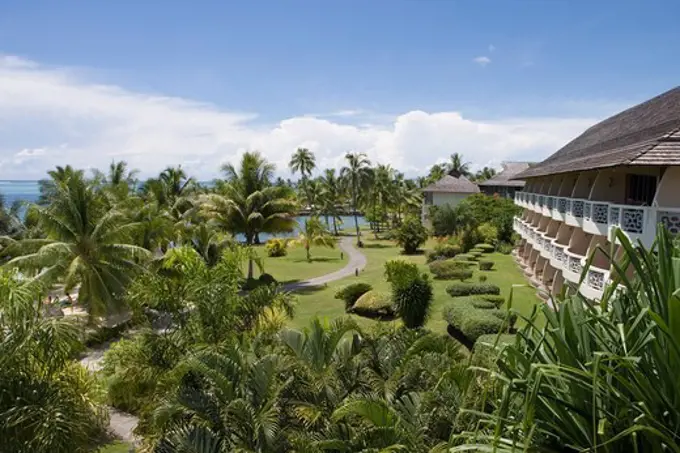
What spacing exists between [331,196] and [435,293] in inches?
1852

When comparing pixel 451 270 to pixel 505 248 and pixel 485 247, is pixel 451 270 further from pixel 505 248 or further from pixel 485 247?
pixel 505 248

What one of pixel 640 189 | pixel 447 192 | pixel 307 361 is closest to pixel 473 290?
pixel 640 189

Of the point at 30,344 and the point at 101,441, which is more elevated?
the point at 30,344

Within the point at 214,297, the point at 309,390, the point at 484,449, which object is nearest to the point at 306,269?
the point at 214,297

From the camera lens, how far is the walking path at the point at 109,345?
13.6 metres

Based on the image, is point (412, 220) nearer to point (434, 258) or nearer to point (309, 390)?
point (434, 258)

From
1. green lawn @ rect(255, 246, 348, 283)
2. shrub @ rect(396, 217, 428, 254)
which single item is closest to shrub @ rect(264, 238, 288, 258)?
green lawn @ rect(255, 246, 348, 283)

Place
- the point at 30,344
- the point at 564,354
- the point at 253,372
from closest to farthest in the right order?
the point at 564,354, the point at 30,344, the point at 253,372

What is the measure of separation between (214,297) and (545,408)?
1081 cm

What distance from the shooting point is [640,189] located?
19.1 metres

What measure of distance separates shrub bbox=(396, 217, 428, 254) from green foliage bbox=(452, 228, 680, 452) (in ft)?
146

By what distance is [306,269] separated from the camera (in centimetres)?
4134

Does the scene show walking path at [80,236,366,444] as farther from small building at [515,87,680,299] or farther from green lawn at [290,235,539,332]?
small building at [515,87,680,299]

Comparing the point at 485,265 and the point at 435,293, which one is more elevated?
the point at 485,265
